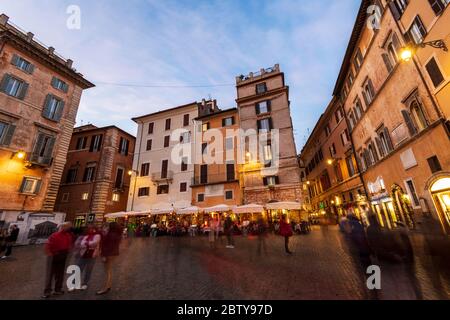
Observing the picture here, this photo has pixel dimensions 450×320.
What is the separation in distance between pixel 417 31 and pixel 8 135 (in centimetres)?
2789

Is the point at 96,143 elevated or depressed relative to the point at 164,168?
elevated

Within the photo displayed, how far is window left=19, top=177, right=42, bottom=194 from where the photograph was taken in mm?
15809

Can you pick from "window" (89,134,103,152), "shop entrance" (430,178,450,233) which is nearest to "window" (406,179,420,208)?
"shop entrance" (430,178,450,233)

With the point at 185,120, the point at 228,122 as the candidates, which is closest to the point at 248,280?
the point at 228,122

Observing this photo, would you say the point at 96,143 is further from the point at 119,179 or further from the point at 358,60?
the point at 358,60

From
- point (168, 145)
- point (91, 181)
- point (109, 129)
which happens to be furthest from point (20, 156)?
point (168, 145)

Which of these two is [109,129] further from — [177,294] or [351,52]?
[351,52]

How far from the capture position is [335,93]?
22.2 metres

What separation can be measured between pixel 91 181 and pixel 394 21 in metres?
30.7

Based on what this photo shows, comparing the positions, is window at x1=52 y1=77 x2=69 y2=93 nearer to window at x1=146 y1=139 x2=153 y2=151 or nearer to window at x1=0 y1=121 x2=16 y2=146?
window at x1=0 y1=121 x2=16 y2=146

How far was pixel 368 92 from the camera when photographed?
52.6ft

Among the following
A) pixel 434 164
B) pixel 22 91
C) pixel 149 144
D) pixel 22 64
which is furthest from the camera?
pixel 149 144

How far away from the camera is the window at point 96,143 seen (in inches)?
1001

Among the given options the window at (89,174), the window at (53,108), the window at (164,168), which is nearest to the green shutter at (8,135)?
the window at (53,108)
